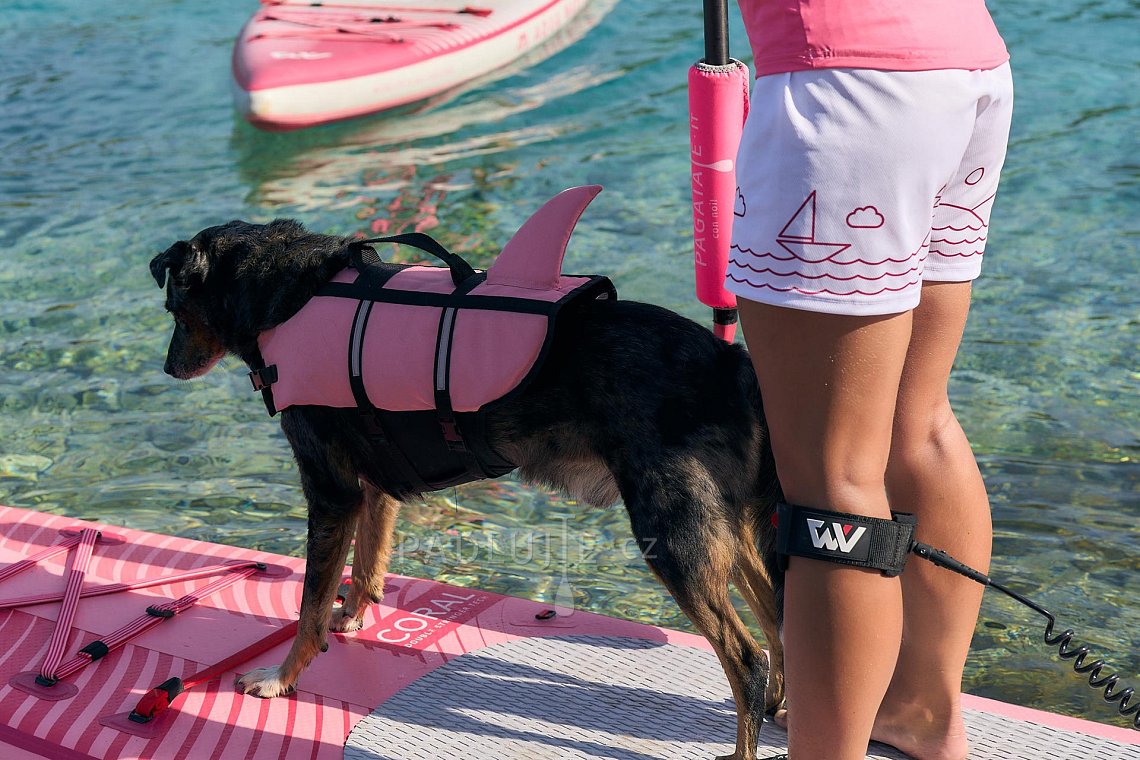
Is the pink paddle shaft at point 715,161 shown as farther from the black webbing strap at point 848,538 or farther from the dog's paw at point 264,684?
the dog's paw at point 264,684

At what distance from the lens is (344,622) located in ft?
10.1

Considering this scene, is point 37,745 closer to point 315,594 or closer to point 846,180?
point 315,594

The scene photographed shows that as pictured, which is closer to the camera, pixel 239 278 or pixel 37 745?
pixel 37 745

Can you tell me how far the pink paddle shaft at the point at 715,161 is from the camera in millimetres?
2596

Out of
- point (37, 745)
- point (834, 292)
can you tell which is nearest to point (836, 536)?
point (834, 292)

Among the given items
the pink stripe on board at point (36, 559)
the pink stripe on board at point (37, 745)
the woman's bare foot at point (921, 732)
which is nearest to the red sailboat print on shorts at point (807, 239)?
the woman's bare foot at point (921, 732)

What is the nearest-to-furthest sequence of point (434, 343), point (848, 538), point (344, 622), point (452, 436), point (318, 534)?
point (848, 538) → point (434, 343) → point (452, 436) → point (318, 534) → point (344, 622)

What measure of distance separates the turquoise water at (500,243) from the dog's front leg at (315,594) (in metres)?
0.94

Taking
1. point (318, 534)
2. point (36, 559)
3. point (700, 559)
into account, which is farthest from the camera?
point (36, 559)

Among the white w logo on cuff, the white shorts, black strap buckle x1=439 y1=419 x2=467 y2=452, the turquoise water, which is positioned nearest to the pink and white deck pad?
the turquoise water

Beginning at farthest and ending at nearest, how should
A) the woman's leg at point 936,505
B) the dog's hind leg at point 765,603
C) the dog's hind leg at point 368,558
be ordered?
the dog's hind leg at point 368,558 < the dog's hind leg at point 765,603 < the woman's leg at point 936,505

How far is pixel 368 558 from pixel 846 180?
193 cm

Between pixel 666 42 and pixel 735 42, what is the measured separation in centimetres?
71

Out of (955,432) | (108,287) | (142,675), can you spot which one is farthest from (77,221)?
(955,432)
